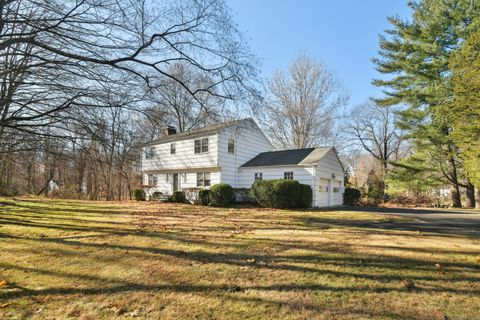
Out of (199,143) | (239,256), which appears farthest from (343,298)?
(199,143)

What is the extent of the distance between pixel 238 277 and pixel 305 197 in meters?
13.1

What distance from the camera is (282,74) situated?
91.8ft

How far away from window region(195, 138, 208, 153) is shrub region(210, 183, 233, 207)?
3646mm

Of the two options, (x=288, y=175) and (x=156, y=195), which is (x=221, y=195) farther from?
(x=156, y=195)

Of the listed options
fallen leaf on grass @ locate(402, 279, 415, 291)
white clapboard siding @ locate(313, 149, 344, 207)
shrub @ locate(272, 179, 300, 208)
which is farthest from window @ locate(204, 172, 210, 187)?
fallen leaf on grass @ locate(402, 279, 415, 291)

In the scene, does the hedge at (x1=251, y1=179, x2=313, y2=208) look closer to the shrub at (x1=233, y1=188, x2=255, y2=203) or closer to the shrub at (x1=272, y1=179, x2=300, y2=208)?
the shrub at (x1=272, y1=179, x2=300, y2=208)

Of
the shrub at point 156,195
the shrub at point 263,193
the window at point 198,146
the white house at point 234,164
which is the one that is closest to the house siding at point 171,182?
the white house at point 234,164

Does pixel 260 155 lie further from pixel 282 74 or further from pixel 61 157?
pixel 61 157

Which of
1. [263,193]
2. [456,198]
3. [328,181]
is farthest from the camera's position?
[456,198]

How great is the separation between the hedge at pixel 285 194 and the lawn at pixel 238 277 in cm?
916

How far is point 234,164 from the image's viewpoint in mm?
20641

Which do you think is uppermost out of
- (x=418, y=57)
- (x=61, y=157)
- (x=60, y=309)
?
(x=418, y=57)

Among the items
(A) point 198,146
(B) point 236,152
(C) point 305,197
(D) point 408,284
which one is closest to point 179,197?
(A) point 198,146

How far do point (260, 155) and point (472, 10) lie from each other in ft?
57.8
